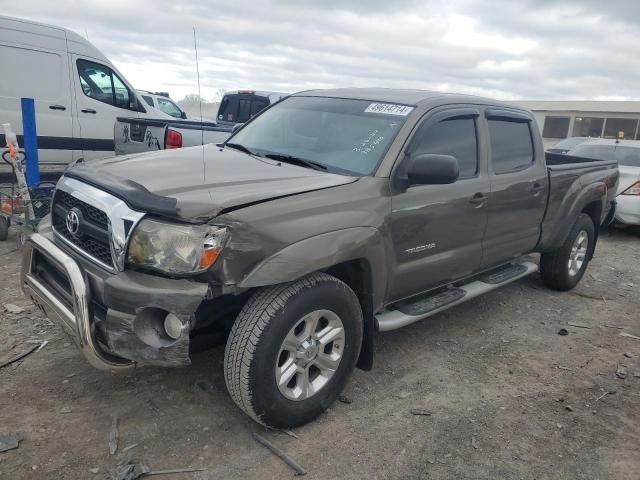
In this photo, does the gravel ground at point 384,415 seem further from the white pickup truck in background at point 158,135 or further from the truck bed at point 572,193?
the white pickup truck in background at point 158,135

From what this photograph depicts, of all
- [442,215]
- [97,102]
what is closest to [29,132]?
[97,102]

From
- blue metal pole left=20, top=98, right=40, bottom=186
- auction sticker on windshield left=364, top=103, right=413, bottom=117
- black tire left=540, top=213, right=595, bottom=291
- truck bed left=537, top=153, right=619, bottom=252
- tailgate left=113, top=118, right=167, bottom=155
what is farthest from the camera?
tailgate left=113, top=118, right=167, bottom=155

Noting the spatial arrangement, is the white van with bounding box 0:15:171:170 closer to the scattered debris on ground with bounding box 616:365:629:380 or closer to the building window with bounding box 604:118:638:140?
the scattered debris on ground with bounding box 616:365:629:380

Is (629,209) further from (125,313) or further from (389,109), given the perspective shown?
(125,313)

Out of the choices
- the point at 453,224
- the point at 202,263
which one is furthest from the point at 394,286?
the point at 202,263

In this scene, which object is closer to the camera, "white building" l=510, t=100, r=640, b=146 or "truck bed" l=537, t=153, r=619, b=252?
"truck bed" l=537, t=153, r=619, b=252

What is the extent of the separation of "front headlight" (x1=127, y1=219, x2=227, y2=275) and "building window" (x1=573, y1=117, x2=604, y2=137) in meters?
28.6

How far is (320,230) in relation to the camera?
2713mm

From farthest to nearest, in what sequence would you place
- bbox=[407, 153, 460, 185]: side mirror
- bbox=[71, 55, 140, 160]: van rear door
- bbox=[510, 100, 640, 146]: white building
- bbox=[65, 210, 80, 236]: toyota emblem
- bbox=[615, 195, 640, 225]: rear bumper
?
1. bbox=[510, 100, 640, 146]: white building
2. bbox=[71, 55, 140, 160]: van rear door
3. bbox=[615, 195, 640, 225]: rear bumper
4. bbox=[407, 153, 460, 185]: side mirror
5. bbox=[65, 210, 80, 236]: toyota emblem

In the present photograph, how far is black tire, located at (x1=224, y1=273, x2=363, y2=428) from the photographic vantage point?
99.5 inches

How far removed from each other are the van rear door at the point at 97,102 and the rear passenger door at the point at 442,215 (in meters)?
6.44

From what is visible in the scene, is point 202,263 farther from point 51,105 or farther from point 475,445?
point 51,105

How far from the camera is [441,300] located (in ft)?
12.1

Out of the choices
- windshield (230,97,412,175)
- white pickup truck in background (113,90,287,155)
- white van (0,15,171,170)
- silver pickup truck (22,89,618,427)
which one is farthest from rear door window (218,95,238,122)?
windshield (230,97,412,175)
